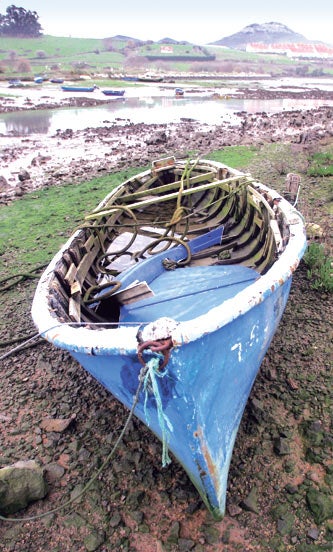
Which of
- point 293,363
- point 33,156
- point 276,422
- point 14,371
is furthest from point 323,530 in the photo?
point 33,156

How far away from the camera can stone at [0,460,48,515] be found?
329 centimetres

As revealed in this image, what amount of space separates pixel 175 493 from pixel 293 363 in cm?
198

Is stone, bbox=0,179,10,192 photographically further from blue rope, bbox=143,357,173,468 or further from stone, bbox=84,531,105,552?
blue rope, bbox=143,357,173,468

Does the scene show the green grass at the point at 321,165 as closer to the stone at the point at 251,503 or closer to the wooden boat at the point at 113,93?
the stone at the point at 251,503

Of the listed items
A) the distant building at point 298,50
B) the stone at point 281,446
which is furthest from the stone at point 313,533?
the distant building at point 298,50

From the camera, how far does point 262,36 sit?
186875 millimetres

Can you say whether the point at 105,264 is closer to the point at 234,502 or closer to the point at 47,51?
the point at 234,502

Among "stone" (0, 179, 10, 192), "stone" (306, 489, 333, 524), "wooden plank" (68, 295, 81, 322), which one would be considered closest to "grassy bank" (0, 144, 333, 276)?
"stone" (0, 179, 10, 192)

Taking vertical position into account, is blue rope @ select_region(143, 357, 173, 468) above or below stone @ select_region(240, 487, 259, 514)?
above

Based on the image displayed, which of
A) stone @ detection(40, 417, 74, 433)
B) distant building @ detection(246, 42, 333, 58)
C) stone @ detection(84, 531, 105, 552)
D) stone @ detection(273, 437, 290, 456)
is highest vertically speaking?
distant building @ detection(246, 42, 333, 58)

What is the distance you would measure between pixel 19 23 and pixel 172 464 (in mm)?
122844

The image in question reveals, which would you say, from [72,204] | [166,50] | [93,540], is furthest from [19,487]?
[166,50]

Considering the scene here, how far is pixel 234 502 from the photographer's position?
3.31 m

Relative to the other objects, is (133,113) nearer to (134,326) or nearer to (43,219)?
(43,219)
